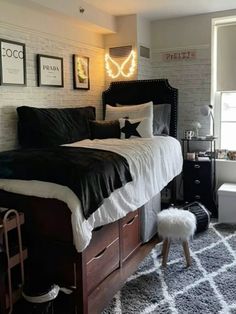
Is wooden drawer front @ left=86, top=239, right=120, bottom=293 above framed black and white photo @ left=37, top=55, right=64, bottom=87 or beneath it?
beneath

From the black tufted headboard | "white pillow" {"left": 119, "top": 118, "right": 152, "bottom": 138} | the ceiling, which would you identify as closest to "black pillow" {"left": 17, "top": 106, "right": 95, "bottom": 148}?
"white pillow" {"left": 119, "top": 118, "right": 152, "bottom": 138}

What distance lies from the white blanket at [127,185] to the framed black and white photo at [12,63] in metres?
0.82

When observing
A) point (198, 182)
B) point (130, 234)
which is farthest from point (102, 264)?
point (198, 182)

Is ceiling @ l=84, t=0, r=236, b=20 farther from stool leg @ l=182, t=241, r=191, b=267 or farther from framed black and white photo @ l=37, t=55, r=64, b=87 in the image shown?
stool leg @ l=182, t=241, r=191, b=267

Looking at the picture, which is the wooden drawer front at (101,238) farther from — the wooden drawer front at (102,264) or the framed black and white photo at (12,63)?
the framed black and white photo at (12,63)

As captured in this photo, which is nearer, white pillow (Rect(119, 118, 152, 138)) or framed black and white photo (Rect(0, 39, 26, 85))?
framed black and white photo (Rect(0, 39, 26, 85))

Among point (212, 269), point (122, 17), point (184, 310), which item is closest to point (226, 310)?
point (184, 310)

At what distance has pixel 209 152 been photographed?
4227mm

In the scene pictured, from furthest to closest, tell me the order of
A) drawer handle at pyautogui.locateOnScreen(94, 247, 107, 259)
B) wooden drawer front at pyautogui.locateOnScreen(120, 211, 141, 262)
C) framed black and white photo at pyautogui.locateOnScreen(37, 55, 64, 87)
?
framed black and white photo at pyautogui.locateOnScreen(37, 55, 64, 87), wooden drawer front at pyautogui.locateOnScreen(120, 211, 141, 262), drawer handle at pyautogui.locateOnScreen(94, 247, 107, 259)

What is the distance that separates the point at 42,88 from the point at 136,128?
1.02 metres

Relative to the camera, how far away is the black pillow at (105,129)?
362cm

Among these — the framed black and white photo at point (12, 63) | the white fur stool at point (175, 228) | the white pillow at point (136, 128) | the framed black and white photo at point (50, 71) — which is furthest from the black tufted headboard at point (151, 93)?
the white fur stool at point (175, 228)

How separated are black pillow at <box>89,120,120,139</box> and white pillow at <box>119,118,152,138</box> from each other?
0.17ft

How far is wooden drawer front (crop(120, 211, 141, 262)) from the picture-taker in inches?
110
